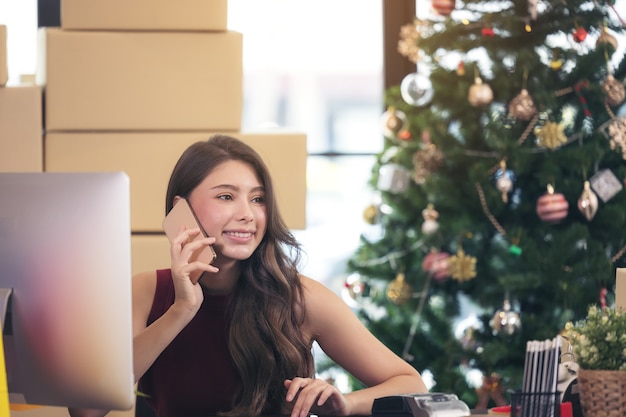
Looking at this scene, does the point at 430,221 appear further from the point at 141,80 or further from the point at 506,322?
the point at 141,80

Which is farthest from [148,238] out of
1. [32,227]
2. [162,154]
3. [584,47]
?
[32,227]

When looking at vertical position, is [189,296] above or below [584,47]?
below

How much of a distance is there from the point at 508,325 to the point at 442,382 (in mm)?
374

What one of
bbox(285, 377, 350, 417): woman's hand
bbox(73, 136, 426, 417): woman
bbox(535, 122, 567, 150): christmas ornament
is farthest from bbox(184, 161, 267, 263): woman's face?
bbox(535, 122, 567, 150): christmas ornament

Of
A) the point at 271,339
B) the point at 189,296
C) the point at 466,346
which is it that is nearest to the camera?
the point at 189,296

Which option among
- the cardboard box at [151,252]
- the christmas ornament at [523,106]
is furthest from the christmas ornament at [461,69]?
the cardboard box at [151,252]

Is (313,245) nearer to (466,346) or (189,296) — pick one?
(466,346)

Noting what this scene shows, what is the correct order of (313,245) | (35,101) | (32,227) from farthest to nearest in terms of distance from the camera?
(313,245) → (35,101) → (32,227)

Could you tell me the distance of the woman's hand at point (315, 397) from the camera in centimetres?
191

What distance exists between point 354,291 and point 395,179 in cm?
48

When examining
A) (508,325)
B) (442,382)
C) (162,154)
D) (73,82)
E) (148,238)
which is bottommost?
(442,382)

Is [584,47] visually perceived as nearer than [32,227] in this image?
No

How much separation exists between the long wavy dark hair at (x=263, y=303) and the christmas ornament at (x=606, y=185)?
192cm

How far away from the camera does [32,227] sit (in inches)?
61.7
